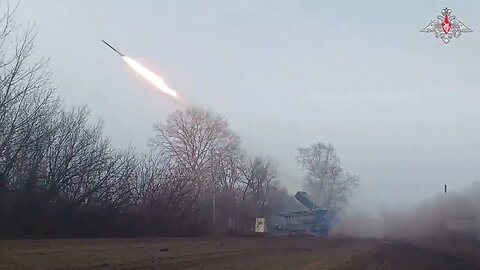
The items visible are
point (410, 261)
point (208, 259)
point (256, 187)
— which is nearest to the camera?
point (208, 259)

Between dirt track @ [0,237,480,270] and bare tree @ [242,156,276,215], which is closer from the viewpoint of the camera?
dirt track @ [0,237,480,270]

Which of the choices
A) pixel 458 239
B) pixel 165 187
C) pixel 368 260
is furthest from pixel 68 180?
pixel 458 239

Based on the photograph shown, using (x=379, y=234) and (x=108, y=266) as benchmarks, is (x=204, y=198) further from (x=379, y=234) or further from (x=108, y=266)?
(x=108, y=266)

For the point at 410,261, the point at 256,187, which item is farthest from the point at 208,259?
the point at 256,187

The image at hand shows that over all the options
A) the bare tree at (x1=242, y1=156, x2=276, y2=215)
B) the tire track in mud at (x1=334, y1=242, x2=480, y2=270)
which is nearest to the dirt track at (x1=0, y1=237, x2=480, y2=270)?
the tire track in mud at (x1=334, y1=242, x2=480, y2=270)

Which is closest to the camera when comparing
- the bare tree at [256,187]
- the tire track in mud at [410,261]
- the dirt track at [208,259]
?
the dirt track at [208,259]

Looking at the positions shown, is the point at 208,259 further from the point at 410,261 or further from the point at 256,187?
the point at 256,187

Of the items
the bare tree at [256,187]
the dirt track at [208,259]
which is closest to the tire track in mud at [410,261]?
the dirt track at [208,259]

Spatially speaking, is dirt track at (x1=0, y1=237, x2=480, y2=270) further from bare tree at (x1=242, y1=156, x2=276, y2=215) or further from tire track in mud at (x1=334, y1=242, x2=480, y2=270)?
bare tree at (x1=242, y1=156, x2=276, y2=215)

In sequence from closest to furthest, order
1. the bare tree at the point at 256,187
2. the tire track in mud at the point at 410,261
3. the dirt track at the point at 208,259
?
the dirt track at the point at 208,259, the tire track in mud at the point at 410,261, the bare tree at the point at 256,187

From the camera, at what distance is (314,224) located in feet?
207

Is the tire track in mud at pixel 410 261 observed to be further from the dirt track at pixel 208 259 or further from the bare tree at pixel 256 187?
the bare tree at pixel 256 187

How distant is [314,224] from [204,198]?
36.6 ft

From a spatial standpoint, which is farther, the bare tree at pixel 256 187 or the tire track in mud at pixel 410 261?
the bare tree at pixel 256 187
